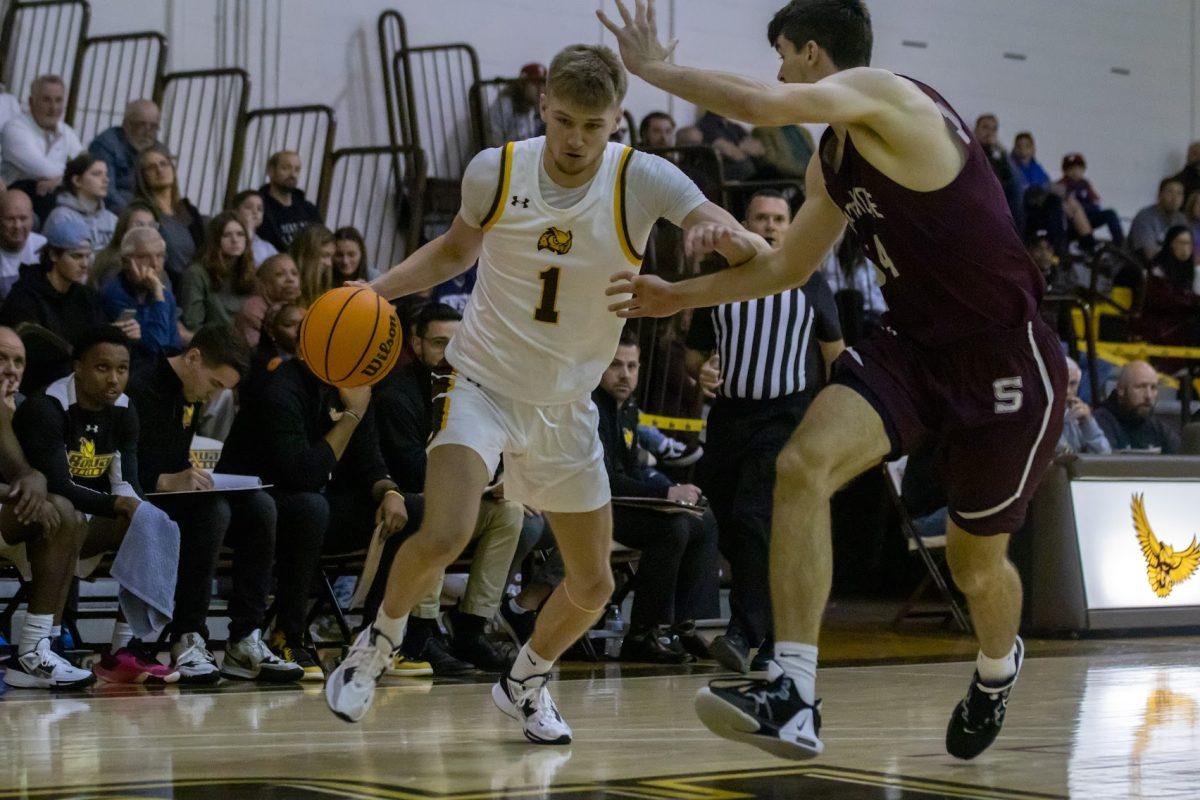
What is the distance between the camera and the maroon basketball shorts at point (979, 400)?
412 centimetres

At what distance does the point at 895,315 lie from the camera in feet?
13.9

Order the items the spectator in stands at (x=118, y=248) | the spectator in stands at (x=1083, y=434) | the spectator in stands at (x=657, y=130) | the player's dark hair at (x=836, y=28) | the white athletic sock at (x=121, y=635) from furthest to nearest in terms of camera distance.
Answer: the spectator in stands at (x=657, y=130)
the spectator in stands at (x=1083, y=434)
the spectator in stands at (x=118, y=248)
the white athletic sock at (x=121, y=635)
the player's dark hair at (x=836, y=28)

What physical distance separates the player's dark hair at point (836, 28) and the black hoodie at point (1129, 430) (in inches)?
291

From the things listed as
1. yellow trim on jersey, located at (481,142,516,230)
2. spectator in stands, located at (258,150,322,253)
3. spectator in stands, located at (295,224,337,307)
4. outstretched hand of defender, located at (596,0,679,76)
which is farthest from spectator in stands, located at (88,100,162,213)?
outstretched hand of defender, located at (596,0,679,76)

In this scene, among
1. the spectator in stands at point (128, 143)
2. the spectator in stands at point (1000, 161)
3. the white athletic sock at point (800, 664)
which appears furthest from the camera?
the spectator in stands at point (1000, 161)

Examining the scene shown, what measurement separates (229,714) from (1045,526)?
506cm

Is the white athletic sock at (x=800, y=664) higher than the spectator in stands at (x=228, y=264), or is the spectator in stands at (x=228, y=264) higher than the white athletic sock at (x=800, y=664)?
the spectator in stands at (x=228, y=264)

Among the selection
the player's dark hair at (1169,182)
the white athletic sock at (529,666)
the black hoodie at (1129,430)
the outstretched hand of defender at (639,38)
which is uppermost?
the outstretched hand of defender at (639,38)

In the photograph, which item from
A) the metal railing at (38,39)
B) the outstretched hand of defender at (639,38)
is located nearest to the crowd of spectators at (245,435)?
the metal railing at (38,39)

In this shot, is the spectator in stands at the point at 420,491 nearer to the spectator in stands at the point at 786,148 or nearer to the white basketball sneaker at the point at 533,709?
the white basketball sneaker at the point at 533,709

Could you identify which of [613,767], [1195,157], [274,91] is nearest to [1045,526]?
[613,767]

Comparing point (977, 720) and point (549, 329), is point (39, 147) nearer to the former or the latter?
point (549, 329)

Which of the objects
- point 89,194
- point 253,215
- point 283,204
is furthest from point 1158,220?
point 89,194

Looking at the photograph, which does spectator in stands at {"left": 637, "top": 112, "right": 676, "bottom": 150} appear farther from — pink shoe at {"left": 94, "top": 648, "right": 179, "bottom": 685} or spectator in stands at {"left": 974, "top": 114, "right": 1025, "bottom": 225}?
pink shoe at {"left": 94, "top": 648, "right": 179, "bottom": 685}
